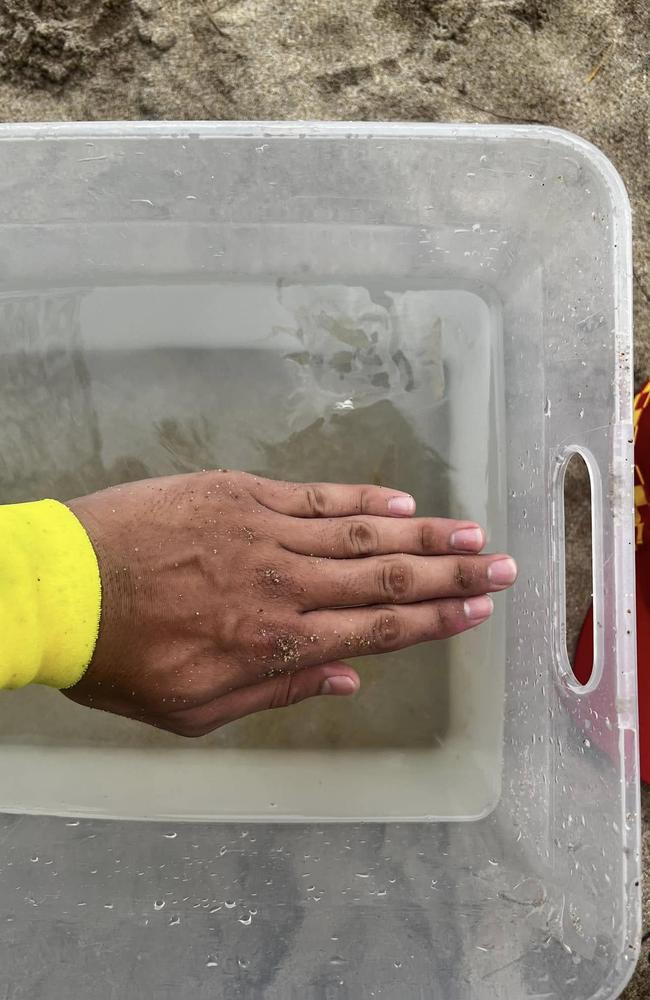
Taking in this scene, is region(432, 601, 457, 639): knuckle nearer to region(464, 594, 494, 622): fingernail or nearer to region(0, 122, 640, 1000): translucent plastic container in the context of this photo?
region(464, 594, 494, 622): fingernail

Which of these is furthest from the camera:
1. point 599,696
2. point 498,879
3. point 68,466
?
point 68,466

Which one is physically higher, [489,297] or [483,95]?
[483,95]

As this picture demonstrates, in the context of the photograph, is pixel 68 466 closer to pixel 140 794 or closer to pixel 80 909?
pixel 140 794

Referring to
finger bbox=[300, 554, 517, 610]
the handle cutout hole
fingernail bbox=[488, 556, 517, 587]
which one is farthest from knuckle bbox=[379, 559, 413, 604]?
the handle cutout hole

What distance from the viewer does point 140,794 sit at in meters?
1.03

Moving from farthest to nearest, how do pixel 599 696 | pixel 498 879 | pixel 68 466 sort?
pixel 68 466 < pixel 498 879 < pixel 599 696

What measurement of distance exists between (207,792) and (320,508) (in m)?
0.43

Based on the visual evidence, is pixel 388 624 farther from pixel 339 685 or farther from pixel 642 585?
pixel 642 585

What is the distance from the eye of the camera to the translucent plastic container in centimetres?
85

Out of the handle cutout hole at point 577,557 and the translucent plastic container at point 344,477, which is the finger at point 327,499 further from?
the handle cutout hole at point 577,557

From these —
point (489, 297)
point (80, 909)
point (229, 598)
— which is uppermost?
point (489, 297)

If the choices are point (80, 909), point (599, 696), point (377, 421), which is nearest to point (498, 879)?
point (599, 696)

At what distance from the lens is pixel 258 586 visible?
905mm

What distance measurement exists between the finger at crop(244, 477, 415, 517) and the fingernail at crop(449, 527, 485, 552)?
0.22 ft
